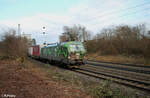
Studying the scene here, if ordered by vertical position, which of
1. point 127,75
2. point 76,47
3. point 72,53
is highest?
point 76,47

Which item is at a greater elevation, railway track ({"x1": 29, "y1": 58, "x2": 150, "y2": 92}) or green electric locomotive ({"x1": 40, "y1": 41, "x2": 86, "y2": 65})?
green electric locomotive ({"x1": 40, "y1": 41, "x2": 86, "y2": 65})

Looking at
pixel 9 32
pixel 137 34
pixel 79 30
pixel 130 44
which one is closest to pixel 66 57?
pixel 9 32

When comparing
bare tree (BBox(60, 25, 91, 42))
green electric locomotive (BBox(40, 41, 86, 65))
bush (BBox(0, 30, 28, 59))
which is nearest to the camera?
green electric locomotive (BBox(40, 41, 86, 65))

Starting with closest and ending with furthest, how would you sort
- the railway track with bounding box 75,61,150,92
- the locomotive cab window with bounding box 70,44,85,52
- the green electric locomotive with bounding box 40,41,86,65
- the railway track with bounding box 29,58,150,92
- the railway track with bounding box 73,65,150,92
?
1. the railway track with bounding box 73,65,150,92
2. the railway track with bounding box 29,58,150,92
3. the railway track with bounding box 75,61,150,92
4. the green electric locomotive with bounding box 40,41,86,65
5. the locomotive cab window with bounding box 70,44,85,52

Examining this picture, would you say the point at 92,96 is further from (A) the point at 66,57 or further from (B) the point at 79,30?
(B) the point at 79,30

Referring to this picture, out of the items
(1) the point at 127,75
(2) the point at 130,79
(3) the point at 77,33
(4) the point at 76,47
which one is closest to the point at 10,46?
(4) the point at 76,47

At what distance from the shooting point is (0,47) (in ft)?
78.8

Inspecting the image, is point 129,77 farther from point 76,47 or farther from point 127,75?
point 76,47

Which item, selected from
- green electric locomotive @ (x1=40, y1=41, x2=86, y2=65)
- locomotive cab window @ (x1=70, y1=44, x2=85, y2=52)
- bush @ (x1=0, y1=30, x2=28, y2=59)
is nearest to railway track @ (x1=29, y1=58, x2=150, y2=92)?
green electric locomotive @ (x1=40, y1=41, x2=86, y2=65)

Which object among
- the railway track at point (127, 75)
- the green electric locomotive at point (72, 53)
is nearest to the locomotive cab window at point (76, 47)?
the green electric locomotive at point (72, 53)

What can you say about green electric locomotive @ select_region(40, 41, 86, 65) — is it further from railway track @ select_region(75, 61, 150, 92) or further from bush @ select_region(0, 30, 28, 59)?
bush @ select_region(0, 30, 28, 59)

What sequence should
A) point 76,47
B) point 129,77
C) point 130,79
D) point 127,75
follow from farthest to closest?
point 76,47 → point 127,75 → point 129,77 → point 130,79

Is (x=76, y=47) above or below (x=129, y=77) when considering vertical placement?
above

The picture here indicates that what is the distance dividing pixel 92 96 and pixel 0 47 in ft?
73.6
